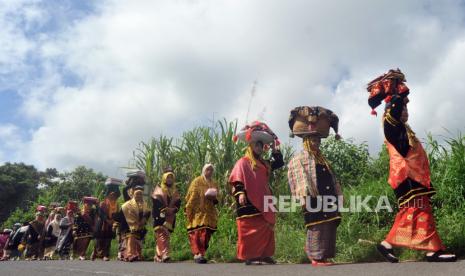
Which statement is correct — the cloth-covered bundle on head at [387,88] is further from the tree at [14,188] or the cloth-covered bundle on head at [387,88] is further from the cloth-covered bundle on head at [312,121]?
the tree at [14,188]

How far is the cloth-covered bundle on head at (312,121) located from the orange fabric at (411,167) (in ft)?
3.34

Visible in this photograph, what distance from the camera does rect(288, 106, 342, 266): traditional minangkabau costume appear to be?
5.33 metres

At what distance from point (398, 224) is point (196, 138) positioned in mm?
7817

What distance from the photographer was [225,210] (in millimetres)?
9852

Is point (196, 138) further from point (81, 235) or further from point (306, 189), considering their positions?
point (306, 189)

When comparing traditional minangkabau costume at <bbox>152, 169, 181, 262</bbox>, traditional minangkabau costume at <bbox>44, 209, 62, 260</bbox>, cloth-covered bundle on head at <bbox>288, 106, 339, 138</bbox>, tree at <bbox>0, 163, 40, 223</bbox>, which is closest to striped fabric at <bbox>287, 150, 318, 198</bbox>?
cloth-covered bundle on head at <bbox>288, 106, 339, 138</bbox>

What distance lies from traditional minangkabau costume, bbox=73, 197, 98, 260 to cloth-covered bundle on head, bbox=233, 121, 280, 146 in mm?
5681

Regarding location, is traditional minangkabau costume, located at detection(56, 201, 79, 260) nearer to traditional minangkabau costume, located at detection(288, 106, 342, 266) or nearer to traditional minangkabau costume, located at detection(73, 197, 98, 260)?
traditional minangkabau costume, located at detection(73, 197, 98, 260)

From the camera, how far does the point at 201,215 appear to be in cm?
723

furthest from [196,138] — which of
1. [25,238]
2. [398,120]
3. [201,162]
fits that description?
[398,120]

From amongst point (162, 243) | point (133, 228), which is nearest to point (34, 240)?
point (133, 228)

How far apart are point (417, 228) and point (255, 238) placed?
202 centimetres

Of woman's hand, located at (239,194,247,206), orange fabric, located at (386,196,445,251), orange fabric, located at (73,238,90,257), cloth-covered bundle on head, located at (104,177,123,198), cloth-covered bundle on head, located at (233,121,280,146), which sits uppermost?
cloth-covered bundle on head, located at (233,121,280,146)

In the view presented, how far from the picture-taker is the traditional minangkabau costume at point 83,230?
10875mm
